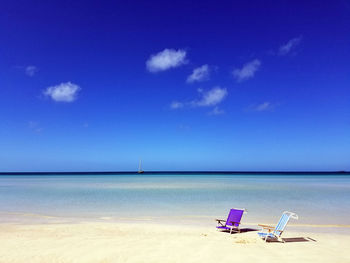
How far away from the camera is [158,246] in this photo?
21.6 ft

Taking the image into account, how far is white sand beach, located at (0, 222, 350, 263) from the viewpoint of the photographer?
575 centimetres

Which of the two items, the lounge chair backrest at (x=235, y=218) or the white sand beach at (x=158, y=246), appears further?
the lounge chair backrest at (x=235, y=218)

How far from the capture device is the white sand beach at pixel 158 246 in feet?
18.9

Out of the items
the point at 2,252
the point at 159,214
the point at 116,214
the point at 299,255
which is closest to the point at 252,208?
the point at 159,214

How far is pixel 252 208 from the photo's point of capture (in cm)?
1430

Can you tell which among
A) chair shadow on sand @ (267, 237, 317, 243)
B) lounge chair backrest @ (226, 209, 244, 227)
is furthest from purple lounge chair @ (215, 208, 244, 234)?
chair shadow on sand @ (267, 237, 317, 243)

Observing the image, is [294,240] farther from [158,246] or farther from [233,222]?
[158,246]

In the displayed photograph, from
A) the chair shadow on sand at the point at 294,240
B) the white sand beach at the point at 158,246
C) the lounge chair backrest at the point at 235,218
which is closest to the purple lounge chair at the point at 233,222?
the lounge chair backrest at the point at 235,218

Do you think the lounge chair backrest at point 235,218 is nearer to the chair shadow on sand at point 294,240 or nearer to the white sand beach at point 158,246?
the white sand beach at point 158,246

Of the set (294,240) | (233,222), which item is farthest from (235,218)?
(294,240)

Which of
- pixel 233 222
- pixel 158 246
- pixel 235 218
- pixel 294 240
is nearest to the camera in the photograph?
pixel 158 246

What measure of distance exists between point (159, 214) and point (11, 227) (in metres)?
6.03

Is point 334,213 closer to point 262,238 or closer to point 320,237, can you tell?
point 320,237

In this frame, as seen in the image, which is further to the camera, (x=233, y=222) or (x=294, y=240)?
(x=233, y=222)
